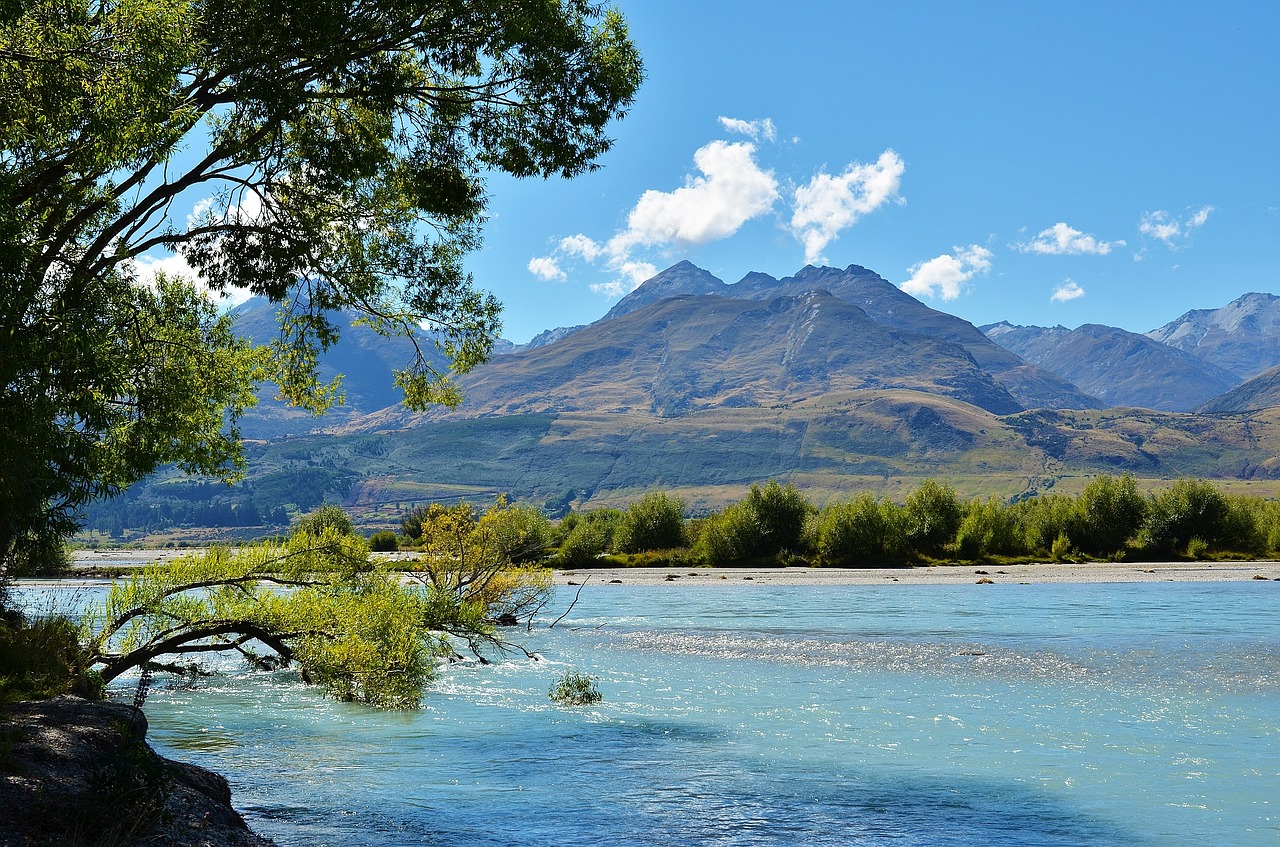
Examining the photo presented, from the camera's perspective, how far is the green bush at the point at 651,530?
263ft

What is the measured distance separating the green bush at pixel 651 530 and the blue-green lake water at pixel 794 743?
42.0 meters

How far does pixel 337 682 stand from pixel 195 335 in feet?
22.1

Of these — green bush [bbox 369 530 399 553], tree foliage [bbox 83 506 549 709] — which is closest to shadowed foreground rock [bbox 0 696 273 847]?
tree foliage [bbox 83 506 549 709]

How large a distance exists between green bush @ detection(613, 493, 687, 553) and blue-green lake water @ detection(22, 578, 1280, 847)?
138 ft

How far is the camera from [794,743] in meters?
20.4

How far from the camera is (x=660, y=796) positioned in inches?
642

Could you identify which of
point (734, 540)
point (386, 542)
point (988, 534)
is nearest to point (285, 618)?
point (734, 540)

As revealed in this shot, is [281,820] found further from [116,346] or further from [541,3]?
[541,3]

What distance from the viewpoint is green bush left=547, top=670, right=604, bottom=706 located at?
24875 millimetres

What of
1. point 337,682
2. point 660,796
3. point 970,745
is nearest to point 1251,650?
point 970,745

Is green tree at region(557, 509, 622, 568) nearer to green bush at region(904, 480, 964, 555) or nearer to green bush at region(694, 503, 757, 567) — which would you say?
green bush at region(694, 503, 757, 567)

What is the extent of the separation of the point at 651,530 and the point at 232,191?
6662cm

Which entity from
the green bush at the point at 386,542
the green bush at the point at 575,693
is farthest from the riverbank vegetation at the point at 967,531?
the green bush at the point at 575,693

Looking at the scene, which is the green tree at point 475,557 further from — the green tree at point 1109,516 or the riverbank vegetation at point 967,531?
the green tree at point 1109,516
